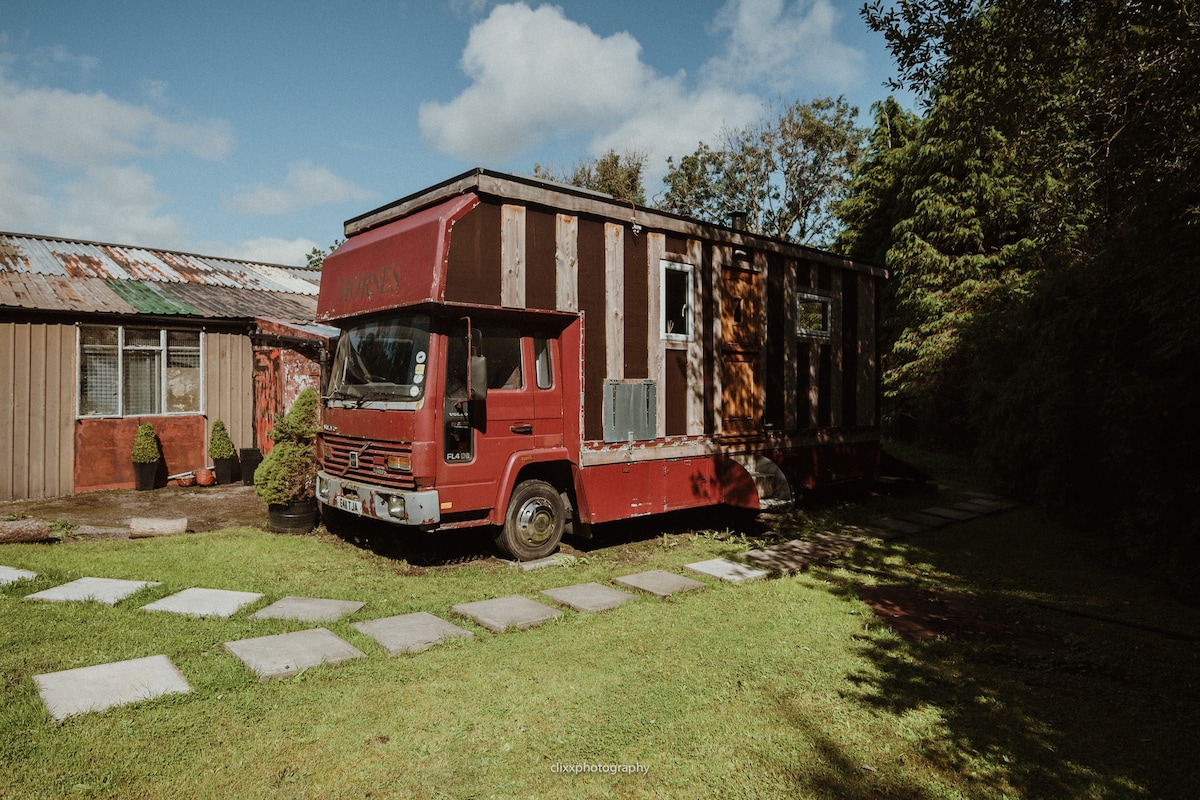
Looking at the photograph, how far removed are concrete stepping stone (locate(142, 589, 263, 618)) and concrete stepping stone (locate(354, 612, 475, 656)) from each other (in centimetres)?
109

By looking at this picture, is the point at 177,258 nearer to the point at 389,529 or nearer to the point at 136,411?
the point at 136,411

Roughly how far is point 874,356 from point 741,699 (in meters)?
8.87

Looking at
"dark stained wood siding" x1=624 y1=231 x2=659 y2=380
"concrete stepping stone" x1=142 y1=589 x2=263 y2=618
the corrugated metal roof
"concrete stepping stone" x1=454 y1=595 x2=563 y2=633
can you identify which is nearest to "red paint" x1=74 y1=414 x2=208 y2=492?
the corrugated metal roof

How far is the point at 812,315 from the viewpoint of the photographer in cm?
1036

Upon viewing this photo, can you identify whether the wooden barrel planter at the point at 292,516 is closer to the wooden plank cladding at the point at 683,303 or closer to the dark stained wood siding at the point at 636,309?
the wooden plank cladding at the point at 683,303

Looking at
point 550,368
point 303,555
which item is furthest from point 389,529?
point 550,368

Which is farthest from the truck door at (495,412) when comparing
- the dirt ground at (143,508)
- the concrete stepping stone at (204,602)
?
the dirt ground at (143,508)

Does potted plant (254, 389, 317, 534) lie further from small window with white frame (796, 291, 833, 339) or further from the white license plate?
small window with white frame (796, 291, 833, 339)

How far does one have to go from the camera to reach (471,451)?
671 centimetres

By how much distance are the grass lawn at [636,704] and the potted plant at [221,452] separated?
6.36 metres

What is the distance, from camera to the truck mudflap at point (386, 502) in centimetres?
636

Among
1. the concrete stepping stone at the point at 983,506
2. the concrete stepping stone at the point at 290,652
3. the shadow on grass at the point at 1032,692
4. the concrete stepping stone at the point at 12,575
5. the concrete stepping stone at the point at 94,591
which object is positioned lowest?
the shadow on grass at the point at 1032,692

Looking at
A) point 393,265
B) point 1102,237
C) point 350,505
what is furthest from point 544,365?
point 1102,237

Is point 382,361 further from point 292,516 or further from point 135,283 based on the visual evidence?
point 135,283
